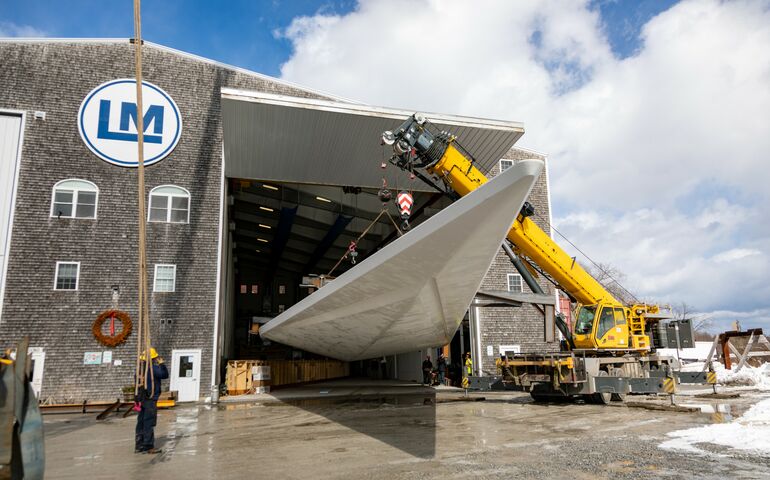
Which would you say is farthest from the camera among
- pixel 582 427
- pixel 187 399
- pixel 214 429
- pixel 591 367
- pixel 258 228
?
pixel 258 228

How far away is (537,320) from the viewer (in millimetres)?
19312

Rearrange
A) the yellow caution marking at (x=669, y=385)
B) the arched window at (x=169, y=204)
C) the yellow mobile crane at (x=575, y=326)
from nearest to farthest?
1. the yellow mobile crane at (x=575, y=326)
2. the yellow caution marking at (x=669, y=385)
3. the arched window at (x=169, y=204)

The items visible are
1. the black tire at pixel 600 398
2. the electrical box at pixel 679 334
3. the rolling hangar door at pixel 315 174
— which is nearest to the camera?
the black tire at pixel 600 398

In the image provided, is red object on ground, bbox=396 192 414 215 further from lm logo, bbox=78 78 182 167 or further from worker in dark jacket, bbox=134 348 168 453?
lm logo, bbox=78 78 182 167

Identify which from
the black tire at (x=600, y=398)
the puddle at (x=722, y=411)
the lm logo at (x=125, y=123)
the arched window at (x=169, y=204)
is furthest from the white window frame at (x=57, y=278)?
the puddle at (x=722, y=411)

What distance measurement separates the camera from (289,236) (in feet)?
87.3

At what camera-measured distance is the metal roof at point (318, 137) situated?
14.1 metres

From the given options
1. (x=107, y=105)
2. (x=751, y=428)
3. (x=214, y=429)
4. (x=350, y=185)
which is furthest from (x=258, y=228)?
(x=751, y=428)

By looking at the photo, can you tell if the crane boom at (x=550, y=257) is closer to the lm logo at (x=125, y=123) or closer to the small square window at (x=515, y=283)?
the small square window at (x=515, y=283)

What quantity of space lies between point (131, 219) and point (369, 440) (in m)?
11.1

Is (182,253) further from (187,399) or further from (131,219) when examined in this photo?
(187,399)

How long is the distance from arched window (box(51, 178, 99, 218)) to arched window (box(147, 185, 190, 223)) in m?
1.62

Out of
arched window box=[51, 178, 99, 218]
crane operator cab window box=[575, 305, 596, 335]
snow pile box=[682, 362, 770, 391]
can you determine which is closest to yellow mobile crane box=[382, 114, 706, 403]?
crane operator cab window box=[575, 305, 596, 335]

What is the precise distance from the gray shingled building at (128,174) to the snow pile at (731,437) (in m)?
10.1
